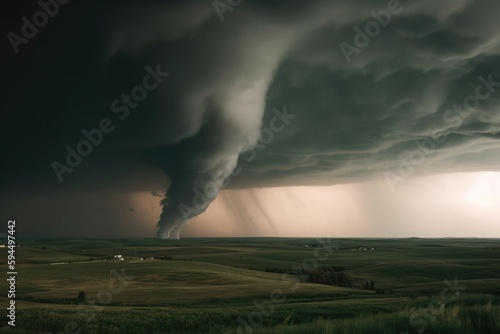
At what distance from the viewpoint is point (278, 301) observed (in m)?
41.5

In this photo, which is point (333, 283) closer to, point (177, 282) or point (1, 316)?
point (177, 282)

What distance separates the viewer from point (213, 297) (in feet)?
144

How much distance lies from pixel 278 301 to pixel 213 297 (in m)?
6.71

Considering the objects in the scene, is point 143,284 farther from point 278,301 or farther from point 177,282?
point 278,301

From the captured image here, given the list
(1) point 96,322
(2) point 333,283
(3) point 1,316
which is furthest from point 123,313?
(2) point 333,283

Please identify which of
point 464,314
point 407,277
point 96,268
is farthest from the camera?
point 96,268

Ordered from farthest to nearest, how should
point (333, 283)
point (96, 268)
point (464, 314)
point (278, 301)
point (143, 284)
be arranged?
1. point (96, 268)
2. point (333, 283)
3. point (143, 284)
4. point (278, 301)
5. point (464, 314)

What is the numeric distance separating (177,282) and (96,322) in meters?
37.2

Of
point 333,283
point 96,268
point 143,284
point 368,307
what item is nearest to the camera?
point 368,307

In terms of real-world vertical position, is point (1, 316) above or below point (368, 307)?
above

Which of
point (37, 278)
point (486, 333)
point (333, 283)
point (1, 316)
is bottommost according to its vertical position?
point (333, 283)

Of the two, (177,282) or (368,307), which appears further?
(177,282)

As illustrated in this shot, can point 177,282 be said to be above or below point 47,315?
below

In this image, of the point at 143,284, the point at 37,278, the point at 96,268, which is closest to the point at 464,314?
the point at 143,284
